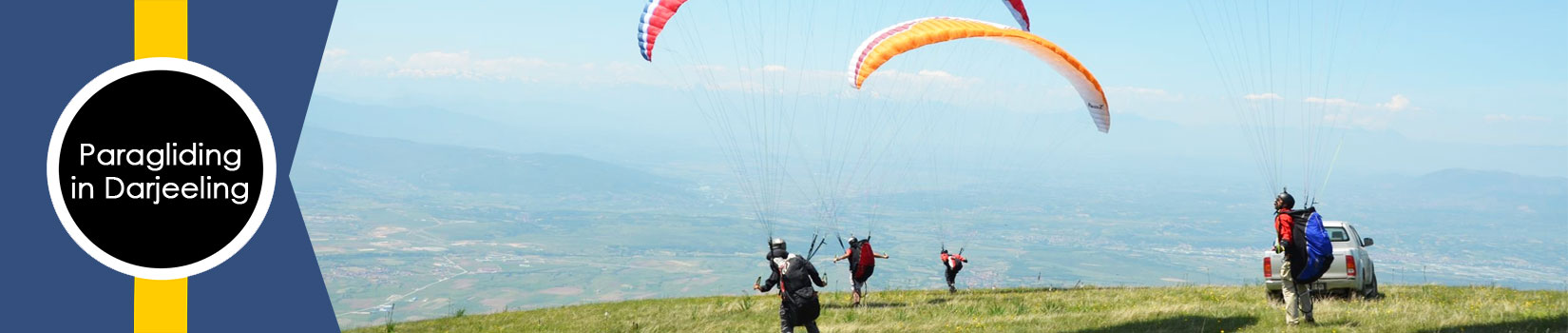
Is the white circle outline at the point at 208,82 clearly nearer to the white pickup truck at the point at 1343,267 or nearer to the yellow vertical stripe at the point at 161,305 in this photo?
the yellow vertical stripe at the point at 161,305

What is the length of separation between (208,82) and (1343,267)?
14.3 meters

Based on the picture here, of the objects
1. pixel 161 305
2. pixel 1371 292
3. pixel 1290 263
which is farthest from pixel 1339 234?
pixel 161 305

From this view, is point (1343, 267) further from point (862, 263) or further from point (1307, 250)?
point (862, 263)

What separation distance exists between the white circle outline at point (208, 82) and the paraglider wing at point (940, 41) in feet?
24.6

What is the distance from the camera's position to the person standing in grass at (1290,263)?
11.2 m

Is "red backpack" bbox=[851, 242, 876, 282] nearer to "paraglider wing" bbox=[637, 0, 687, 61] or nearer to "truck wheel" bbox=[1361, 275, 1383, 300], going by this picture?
"paraglider wing" bbox=[637, 0, 687, 61]

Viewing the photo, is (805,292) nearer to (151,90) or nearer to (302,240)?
(302,240)

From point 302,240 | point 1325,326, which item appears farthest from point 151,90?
point 1325,326

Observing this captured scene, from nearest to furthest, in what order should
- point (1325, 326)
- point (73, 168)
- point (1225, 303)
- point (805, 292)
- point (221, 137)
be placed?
1. point (73, 168)
2. point (221, 137)
3. point (1325, 326)
4. point (805, 292)
5. point (1225, 303)

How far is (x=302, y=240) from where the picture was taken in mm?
8242

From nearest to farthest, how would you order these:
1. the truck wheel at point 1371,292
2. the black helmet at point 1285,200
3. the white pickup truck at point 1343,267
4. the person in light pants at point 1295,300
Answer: the black helmet at point 1285,200 → the person in light pants at point 1295,300 → the white pickup truck at point 1343,267 → the truck wheel at point 1371,292

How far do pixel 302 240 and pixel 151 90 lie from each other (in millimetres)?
1639

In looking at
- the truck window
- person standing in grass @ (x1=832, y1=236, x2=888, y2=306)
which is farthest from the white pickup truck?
person standing in grass @ (x1=832, y1=236, x2=888, y2=306)

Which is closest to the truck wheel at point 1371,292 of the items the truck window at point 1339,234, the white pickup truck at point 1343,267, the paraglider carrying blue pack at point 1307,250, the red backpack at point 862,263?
the white pickup truck at point 1343,267
